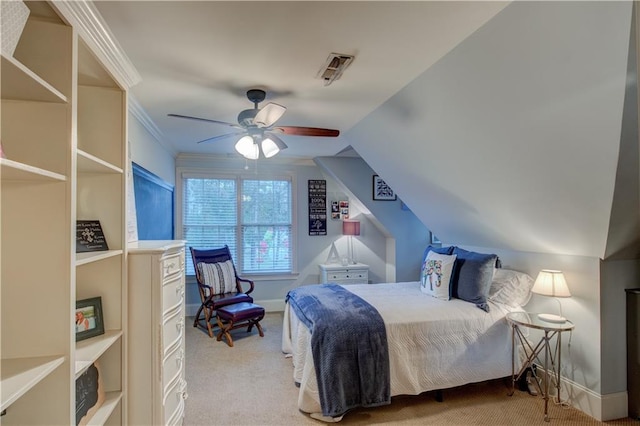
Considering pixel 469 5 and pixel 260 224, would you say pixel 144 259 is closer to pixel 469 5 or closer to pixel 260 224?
pixel 469 5

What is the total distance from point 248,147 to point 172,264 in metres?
1.20

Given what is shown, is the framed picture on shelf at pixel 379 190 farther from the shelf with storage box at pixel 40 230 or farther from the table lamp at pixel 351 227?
the shelf with storage box at pixel 40 230

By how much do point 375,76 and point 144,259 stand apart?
1.87 metres

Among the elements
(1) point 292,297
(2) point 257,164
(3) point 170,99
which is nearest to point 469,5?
(3) point 170,99

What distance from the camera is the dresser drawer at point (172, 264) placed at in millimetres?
1920

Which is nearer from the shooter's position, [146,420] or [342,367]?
[146,420]

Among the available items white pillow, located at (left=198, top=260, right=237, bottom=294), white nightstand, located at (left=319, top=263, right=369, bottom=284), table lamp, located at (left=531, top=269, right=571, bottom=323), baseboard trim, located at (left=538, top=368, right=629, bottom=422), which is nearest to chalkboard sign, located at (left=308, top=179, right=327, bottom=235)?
white nightstand, located at (left=319, top=263, right=369, bottom=284)

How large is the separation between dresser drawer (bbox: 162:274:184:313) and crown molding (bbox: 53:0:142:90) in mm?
1107

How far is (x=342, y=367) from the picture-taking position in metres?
2.42

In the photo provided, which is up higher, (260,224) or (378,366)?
(260,224)

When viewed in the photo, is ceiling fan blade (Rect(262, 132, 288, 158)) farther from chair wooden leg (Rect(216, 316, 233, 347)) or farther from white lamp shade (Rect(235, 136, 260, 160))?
chair wooden leg (Rect(216, 316, 233, 347))

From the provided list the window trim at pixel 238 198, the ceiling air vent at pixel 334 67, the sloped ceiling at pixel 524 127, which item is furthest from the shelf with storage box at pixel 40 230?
the window trim at pixel 238 198

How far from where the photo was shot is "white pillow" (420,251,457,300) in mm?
3146

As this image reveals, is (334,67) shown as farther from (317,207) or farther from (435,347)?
(317,207)
